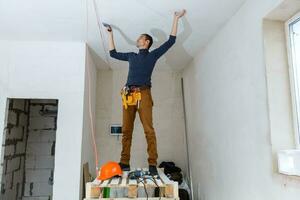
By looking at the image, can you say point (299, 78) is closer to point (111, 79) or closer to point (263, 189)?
point (263, 189)

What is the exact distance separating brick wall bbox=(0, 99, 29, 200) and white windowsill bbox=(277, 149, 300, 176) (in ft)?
9.46

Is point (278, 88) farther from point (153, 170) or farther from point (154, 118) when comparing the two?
point (154, 118)

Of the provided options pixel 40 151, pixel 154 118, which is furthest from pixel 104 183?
pixel 40 151

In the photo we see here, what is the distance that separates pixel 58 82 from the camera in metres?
2.96

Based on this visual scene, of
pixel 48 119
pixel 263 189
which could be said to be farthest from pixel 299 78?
pixel 48 119

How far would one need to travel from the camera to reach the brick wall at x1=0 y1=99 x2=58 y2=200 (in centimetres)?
361

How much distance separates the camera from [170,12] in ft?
7.76

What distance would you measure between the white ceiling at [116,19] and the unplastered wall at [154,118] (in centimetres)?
105

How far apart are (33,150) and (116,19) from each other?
258 centimetres

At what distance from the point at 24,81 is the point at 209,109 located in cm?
214

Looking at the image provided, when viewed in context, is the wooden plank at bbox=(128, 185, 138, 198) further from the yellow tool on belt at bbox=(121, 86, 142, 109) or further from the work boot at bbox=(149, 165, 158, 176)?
the yellow tool on belt at bbox=(121, 86, 142, 109)

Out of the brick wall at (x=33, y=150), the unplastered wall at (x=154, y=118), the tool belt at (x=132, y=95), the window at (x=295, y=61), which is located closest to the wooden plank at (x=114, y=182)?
the tool belt at (x=132, y=95)

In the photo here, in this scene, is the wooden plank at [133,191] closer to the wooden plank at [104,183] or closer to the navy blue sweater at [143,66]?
the wooden plank at [104,183]

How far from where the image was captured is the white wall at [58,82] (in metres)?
2.80
